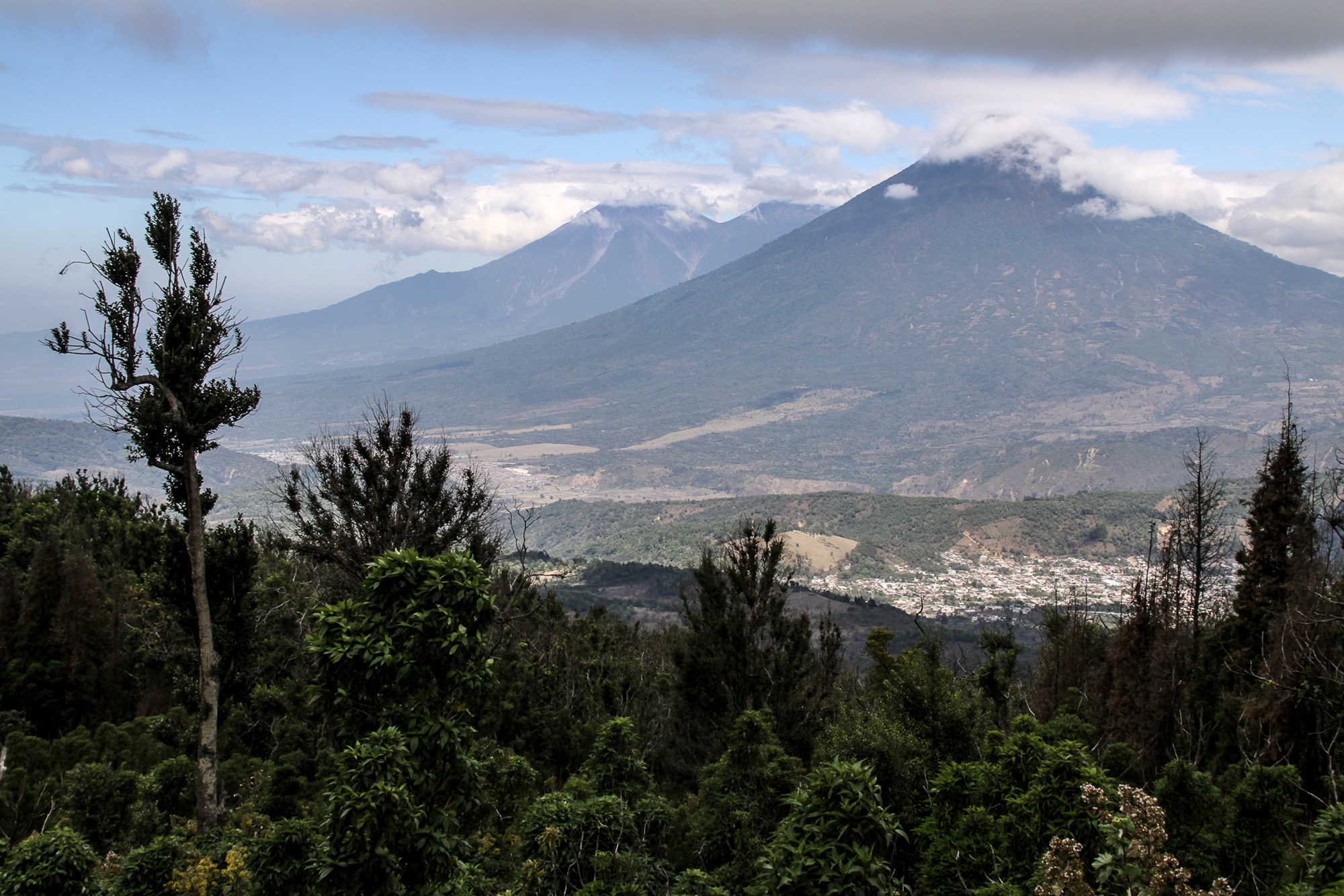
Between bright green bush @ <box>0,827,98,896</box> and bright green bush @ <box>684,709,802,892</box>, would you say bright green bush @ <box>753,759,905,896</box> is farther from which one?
bright green bush @ <box>0,827,98,896</box>

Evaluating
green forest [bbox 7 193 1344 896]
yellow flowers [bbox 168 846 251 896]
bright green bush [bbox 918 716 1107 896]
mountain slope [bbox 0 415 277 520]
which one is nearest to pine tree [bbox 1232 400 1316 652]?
green forest [bbox 7 193 1344 896]

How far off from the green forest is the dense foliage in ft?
0.20

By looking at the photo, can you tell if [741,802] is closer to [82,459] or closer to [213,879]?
[213,879]

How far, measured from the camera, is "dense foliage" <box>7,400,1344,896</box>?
795 cm

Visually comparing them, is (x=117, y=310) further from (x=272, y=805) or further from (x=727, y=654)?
(x=727, y=654)

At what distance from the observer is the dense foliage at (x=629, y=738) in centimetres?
795

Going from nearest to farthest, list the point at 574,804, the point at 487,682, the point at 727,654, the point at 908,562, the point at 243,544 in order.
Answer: the point at 487,682 < the point at 574,804 < the point at 243,544 < the point at 727,654 < the point at 908,562

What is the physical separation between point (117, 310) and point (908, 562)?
10881cm

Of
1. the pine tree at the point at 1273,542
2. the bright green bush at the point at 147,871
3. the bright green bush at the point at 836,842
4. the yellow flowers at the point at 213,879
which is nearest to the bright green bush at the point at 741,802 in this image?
the bright green bush at the point at 836,842

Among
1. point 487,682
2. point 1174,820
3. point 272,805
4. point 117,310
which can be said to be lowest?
point 272,805

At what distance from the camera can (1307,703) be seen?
16.2 metres

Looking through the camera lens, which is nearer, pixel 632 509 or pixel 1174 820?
pixel 1174 820

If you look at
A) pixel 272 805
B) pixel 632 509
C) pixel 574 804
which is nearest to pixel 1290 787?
pixel 574 804

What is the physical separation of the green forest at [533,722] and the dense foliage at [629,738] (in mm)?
61
